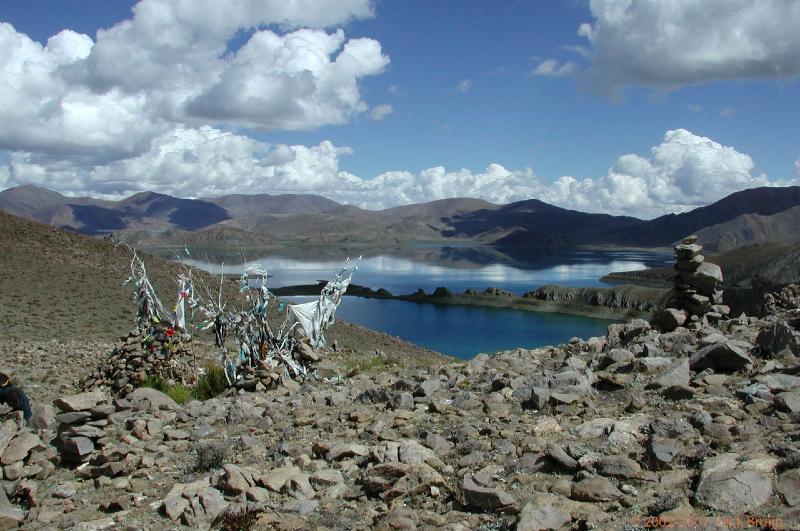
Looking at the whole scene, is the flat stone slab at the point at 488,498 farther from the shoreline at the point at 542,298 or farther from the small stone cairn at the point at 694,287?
the shoreline at the point at 542,298

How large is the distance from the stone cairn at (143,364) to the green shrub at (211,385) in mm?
1196

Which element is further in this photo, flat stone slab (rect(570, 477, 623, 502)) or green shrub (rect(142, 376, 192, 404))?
green shrub (rect(142, 376, 192, 404))

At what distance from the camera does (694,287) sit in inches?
705

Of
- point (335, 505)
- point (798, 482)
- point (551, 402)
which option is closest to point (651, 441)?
point (798, 482)

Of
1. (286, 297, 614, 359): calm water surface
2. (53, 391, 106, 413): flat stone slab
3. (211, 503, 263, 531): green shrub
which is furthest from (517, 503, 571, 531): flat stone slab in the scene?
(286, 297, 614, 359): calm water surface

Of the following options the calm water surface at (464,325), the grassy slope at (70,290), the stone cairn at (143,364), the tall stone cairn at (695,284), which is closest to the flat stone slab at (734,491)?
the tall stone cairn at (695,284)

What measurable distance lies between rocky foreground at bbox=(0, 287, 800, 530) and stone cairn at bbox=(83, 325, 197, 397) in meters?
5.75

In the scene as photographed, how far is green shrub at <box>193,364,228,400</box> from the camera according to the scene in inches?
586

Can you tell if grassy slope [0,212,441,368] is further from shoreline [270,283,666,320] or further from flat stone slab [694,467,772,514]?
shoreline [270,283,666,320]

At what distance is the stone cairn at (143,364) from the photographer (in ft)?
53.4

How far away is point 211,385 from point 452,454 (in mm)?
9243

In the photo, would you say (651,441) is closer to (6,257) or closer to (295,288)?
(6,257)

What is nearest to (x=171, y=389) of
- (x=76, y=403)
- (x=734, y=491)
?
(x=76, y=403)

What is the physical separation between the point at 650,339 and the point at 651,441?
710cm
